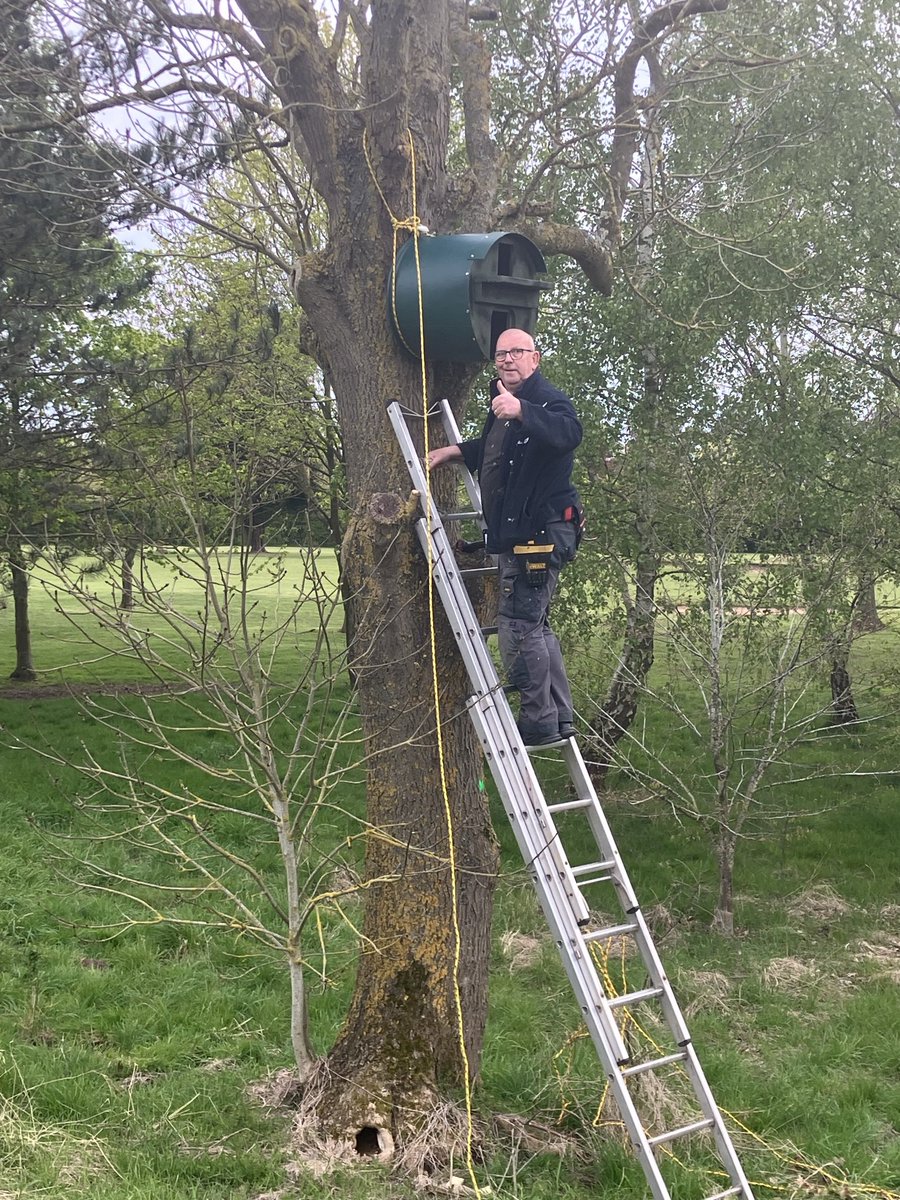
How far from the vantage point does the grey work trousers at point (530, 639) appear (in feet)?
14.5

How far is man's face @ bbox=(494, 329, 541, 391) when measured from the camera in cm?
458

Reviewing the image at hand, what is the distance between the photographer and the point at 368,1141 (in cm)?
431

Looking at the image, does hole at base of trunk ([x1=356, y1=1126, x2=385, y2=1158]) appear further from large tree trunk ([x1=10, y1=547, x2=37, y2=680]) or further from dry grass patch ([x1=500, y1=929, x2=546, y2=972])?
large tree trunk ([x1=10, y1=547, x2=37, y2=680])

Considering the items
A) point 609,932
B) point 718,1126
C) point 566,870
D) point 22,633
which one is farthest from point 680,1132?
point 22,633

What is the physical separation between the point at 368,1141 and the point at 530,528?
111 inches

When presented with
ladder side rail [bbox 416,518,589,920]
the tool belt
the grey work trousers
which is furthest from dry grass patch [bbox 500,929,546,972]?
the tool belt

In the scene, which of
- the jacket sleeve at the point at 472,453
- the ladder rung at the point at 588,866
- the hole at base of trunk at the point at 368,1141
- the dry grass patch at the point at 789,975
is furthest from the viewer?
the dry grass patch at the point at 789,975

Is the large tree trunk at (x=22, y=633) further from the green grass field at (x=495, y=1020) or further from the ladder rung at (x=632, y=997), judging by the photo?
the ladder rung at (x=632, y=997)

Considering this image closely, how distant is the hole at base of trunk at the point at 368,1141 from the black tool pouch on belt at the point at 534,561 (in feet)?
8.22

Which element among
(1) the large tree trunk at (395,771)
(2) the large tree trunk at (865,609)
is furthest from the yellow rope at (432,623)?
(2) the large tree trunk at (865,609)

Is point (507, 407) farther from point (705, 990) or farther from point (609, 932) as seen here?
point (705, 990)

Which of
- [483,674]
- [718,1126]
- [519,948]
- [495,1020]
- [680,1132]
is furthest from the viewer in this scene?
[519,948]

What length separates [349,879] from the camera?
7.75 metres

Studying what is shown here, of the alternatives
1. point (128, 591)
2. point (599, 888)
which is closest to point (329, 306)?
point (128, 591)
